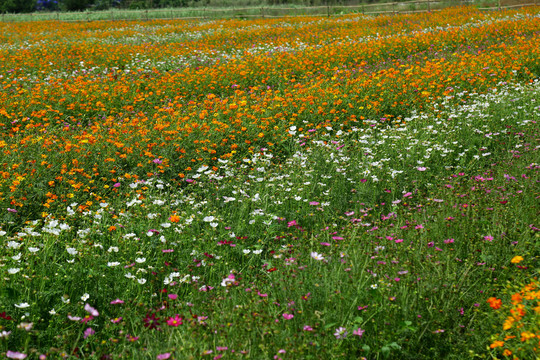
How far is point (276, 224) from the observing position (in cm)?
421

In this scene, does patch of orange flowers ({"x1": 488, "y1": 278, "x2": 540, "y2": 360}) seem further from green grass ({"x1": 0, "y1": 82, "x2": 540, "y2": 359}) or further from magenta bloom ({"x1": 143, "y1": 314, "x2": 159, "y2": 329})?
magenta bloom ({"x1": 143, "y1": 314, "x2": 159, "y2": 329})

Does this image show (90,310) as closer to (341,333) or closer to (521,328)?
(341,333)

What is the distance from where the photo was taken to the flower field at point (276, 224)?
2.73m

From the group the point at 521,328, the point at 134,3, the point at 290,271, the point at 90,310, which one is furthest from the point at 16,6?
the point at 521,328

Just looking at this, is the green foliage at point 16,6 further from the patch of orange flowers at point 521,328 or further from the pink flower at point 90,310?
the patch of orange flowers at point 521,328

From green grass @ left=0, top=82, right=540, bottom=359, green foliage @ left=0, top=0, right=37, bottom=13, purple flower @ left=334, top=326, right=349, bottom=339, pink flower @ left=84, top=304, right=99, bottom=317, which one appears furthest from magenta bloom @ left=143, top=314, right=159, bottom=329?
green foliage @ left=0, top=0, right=37, bottom=13

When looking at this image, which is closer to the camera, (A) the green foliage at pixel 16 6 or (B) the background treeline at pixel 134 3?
(A) the green foliage at pixel 16 6

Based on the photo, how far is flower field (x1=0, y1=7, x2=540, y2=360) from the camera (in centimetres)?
273

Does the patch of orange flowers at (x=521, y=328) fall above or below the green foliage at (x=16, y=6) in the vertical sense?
below

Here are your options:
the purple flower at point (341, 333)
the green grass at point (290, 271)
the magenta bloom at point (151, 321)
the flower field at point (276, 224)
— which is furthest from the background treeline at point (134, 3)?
the purple flower at point (341, 333)

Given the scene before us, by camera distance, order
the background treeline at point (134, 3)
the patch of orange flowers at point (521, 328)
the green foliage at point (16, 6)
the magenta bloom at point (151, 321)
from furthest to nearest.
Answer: the background treeline at point (134, 3) → the green foliage at point (16, 6) → the magenta bloom at point (151, 321) → the patch of orange flowers at point (521, 328)

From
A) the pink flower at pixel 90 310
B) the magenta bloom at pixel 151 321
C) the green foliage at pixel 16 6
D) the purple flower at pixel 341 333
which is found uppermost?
the green foliage at pixel 16 6

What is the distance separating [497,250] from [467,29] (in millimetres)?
14845

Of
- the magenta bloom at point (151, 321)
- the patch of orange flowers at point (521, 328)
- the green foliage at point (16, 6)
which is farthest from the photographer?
the green foliage at point (16, 6)
